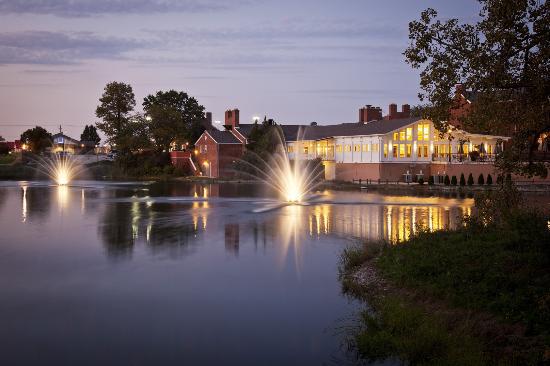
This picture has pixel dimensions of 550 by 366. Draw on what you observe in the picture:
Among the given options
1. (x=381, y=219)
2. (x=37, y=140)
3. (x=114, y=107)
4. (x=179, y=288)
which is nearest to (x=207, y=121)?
(x=114, y=107)

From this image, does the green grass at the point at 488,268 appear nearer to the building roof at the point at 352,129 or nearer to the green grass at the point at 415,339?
the green grass at the point at 415,339

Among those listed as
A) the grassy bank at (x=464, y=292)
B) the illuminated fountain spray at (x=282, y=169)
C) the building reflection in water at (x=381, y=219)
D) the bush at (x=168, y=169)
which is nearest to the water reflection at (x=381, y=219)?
the building reflection in water at (x=381, y=219)

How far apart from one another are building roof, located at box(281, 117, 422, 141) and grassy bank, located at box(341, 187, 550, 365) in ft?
180

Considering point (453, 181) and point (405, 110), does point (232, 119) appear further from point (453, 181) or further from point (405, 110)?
point (453, 181)

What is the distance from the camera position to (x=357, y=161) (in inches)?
3081

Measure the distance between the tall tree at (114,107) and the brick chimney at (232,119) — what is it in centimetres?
2406

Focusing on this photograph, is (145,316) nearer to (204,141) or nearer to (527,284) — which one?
(527,284)

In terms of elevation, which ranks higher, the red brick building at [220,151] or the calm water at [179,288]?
the red brick building at [220,151]

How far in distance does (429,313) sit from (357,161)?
64861 mm

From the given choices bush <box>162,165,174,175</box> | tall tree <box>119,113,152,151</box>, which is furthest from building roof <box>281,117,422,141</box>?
tall tree <box>119,113,152,151</box>

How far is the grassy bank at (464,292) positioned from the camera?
38.9 feet

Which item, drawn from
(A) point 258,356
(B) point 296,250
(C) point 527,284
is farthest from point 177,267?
(C) point 527,284

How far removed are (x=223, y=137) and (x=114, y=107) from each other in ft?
122

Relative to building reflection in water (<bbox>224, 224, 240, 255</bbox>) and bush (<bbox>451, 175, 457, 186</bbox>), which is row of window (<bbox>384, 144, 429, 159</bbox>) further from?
building reflection in water (<bbox>224, 224, 240, 255</bbox>)
